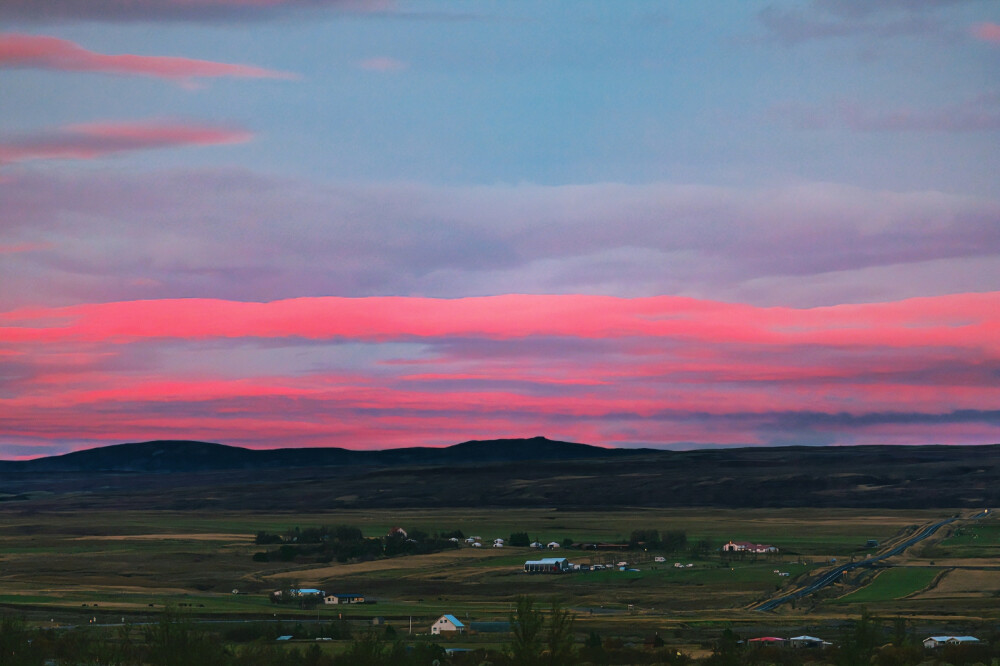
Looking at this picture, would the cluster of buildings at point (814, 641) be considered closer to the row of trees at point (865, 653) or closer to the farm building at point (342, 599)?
the row of trees at point (865, 653)

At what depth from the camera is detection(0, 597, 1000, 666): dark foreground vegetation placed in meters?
59.7

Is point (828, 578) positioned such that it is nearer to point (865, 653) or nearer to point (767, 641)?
point (767, 641)

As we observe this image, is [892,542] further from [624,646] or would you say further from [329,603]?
[624,646]

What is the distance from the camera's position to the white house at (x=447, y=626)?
10262cm


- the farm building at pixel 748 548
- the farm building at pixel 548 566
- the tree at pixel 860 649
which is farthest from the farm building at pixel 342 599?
the tree at pixel 860 649

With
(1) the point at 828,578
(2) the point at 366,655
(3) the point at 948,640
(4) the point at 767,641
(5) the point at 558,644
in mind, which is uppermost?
(5) the point at 558,644

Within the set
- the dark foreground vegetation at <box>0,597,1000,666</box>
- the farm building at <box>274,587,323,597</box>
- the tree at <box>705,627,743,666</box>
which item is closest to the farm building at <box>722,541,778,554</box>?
the farm building at <box>274,587,323,597</box>

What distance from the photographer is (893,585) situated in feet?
449

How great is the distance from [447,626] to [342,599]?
120 feet

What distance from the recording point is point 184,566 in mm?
182000

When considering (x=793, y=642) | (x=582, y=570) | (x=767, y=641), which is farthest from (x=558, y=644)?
(x=582, y=570)

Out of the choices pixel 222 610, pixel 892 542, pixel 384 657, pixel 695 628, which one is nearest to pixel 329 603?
pixel 222 610

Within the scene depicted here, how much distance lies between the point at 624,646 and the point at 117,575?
104m

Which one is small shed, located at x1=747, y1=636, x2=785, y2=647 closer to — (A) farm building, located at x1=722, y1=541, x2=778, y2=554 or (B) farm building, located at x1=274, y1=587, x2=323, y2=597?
(B) farm building, located at x1=274, y1=587, x2=323, y2=597
